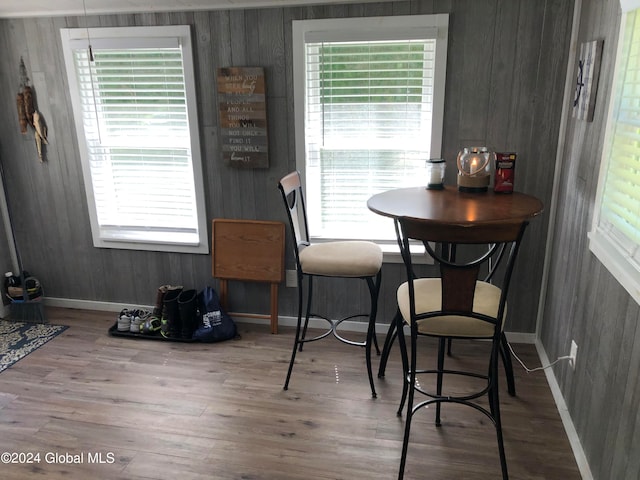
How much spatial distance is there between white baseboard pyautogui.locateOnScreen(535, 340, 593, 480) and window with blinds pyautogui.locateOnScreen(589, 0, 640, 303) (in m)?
0.82

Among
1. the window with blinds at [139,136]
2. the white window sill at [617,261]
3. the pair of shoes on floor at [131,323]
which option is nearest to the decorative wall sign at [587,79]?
the white window sill at [617,261]

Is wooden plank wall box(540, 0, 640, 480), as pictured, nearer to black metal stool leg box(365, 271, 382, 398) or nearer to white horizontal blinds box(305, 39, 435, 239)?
white horizontal blinds box(305, 39, 435, 239)

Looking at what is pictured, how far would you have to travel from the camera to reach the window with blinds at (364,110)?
2773 millimetres

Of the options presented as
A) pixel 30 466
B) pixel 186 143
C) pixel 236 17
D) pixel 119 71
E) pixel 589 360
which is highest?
pixel 236 17

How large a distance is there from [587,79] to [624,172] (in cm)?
65

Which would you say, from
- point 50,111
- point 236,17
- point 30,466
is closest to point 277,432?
point 30,466

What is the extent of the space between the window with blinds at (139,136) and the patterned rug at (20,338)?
692 millimetres

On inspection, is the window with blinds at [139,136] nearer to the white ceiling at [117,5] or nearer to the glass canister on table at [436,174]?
the white ceiling at [117,5]

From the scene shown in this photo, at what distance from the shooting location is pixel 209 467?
2.12 m

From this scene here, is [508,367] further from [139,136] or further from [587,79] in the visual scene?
[139,136]

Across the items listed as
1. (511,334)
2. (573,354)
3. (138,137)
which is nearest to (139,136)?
(138,137)

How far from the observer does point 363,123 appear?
296 cm

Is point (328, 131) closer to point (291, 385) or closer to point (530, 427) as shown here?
point (291, 385)

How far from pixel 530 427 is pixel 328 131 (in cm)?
194
